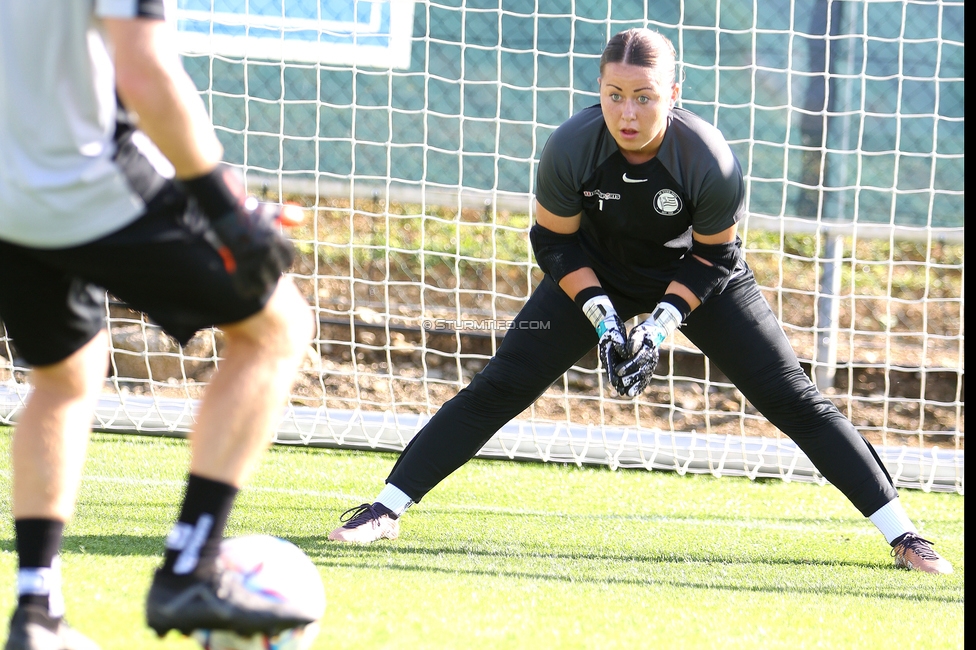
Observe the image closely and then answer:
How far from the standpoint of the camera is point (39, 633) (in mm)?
2295

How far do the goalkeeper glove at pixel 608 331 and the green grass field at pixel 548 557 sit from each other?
69cm

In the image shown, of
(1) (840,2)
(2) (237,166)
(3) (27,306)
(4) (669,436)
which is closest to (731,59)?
(1) (840,2)

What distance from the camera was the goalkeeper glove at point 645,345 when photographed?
367 cm

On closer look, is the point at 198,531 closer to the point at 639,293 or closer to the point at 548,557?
the point at 548,557

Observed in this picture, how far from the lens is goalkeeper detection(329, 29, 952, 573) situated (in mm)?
3645

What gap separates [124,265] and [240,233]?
253mm

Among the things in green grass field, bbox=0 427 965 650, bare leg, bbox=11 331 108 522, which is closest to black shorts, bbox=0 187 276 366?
bare leg, bbox=11 331 108 522

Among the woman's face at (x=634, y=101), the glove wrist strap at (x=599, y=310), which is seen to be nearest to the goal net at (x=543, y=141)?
the glove wrist strap at (x=599, y=310)

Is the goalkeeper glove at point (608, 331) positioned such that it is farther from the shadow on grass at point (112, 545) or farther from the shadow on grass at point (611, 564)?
the shadow on grass at point (112, 545)

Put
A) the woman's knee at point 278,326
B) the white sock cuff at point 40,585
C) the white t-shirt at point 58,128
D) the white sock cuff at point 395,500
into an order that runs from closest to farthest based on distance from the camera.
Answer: the white t-shirt at point 58,128 → the woman's knee at point 278,326 → the white sock cuff at point 40,585 → the white sock cuff at point 395,500

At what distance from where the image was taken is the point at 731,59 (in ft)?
23.3

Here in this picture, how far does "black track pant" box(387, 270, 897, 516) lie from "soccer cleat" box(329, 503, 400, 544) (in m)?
0.11

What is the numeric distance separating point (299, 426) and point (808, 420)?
107 inches

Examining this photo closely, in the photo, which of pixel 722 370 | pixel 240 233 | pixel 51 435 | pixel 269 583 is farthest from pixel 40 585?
pixel 722 370
